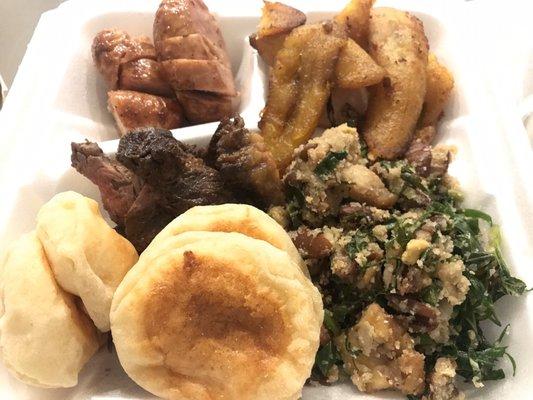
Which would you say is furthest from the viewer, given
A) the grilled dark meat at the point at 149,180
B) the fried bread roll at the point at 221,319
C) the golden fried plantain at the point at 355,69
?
the golden fried plantain at the point at 355,69

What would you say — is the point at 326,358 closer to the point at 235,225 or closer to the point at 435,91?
the point at 235,225

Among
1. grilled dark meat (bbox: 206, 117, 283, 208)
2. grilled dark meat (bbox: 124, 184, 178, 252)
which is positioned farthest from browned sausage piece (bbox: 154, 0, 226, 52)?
grilled dark meat (bbox: 124, 184, 178, 252)

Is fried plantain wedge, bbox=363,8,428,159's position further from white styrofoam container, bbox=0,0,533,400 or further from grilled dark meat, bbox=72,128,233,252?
grilled dark meat, bbox=72,128,233,252

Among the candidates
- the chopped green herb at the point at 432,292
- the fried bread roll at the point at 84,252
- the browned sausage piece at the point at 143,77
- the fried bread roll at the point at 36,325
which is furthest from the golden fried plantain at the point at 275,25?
the fried bread roll at the point at 36,325

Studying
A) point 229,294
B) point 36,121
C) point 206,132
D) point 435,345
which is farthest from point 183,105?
point 435,345

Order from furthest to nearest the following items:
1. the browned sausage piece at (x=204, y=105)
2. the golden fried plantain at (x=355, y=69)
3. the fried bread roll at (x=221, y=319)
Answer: the browned sausage piece at (x=204, y=105)
the golden fried plantain at (x=355, y=69)
the fried bread roll at (x=221, y=319)

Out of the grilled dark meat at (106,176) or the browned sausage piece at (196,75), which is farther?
the browned sausage piece at (196,75)

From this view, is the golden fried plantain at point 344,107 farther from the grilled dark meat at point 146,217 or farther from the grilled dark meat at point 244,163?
the grilled dark meat at point 146,217
